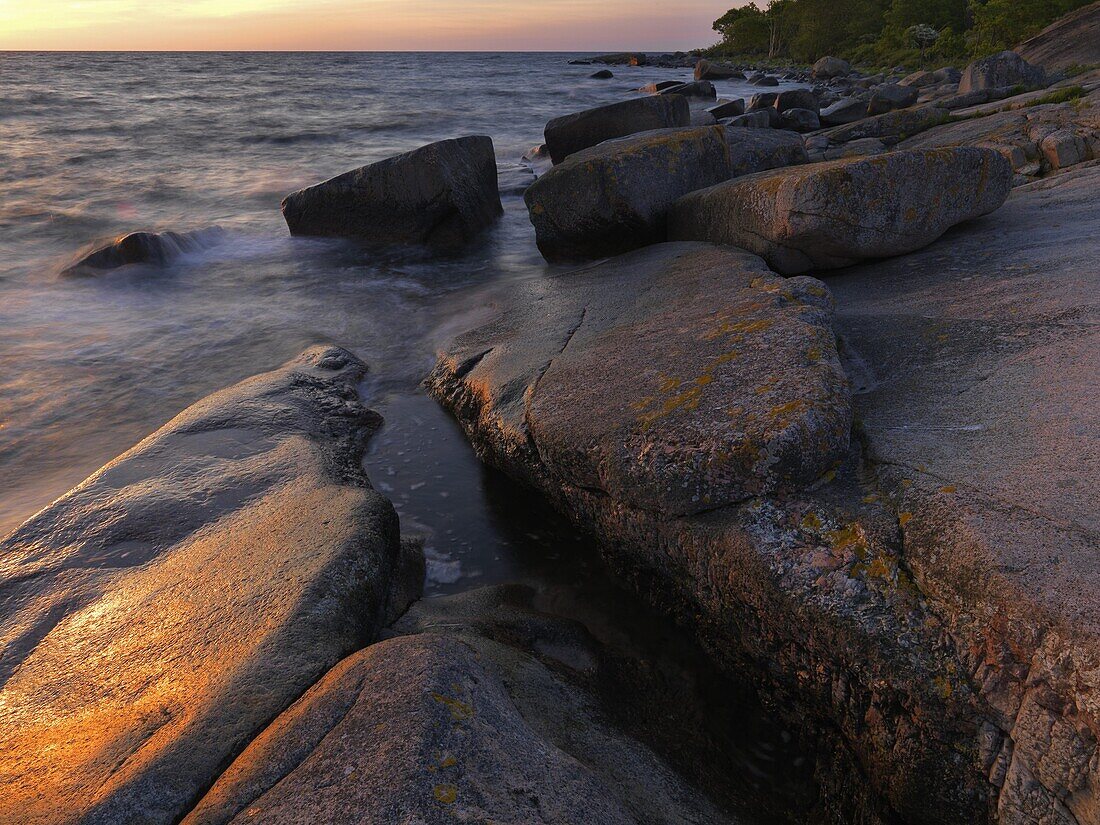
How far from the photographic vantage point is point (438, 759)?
5.69ft

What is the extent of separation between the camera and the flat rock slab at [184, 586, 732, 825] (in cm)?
167

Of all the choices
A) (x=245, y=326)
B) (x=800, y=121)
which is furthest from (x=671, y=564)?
(x=800, y=121)

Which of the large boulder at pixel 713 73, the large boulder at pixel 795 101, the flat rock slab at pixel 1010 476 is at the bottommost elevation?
the flat rock slab at pixel 1010 476

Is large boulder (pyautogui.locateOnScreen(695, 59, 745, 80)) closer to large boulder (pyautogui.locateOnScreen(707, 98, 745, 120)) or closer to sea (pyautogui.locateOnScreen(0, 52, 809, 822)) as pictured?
large boulder (pyautogui.locateOnScreen(707, 98, 745, 120))

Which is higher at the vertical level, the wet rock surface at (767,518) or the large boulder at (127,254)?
the wet rock surface at (767,518)

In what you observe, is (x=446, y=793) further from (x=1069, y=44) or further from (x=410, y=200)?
(x=1069, y=44)

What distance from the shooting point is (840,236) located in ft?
15.6

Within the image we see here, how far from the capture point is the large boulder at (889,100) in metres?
16.6

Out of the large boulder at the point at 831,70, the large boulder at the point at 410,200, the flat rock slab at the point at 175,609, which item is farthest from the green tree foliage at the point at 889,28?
the flat rock slab at the point at 175,609

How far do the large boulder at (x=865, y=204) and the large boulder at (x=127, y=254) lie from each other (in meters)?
7.96

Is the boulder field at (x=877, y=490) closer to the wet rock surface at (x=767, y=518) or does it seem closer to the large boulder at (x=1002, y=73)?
the wet rock surface at (x=767, y=518)

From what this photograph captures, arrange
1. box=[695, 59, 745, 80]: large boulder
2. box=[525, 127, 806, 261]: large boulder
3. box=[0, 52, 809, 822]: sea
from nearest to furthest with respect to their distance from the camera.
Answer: box=[0, 52, 809, 822]: sea < box=[525, 127, 806, 261]: large boulder < box=[695, 59, 745, 80]: large boulder

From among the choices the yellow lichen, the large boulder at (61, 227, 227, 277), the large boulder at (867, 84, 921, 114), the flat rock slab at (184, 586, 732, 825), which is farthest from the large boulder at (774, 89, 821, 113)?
the yellow lichen

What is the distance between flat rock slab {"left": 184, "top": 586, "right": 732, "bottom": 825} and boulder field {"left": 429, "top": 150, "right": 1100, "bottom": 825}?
694mm
